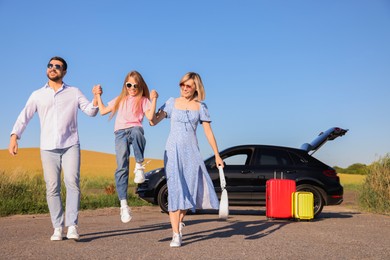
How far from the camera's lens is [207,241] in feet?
26.6

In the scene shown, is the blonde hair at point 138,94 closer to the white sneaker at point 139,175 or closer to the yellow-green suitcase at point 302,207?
the white sneaker at point 139,175

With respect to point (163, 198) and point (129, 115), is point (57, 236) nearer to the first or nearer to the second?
point (129, 115)

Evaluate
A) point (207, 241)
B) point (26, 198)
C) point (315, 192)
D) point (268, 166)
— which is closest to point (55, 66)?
point (207, 241)

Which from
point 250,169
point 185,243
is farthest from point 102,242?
point 250,169

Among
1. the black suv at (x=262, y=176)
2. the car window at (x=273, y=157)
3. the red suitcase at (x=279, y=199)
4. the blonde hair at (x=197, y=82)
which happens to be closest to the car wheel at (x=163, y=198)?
Result: the black suv at (x=262, y=176)

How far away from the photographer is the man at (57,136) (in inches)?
303

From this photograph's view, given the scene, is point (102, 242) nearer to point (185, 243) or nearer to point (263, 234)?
point (185, 243)

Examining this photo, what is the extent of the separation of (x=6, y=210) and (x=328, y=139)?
10069 millimetres

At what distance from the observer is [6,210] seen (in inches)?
554

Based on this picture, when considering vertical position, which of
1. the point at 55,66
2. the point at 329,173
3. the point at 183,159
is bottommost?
the point at 183,159

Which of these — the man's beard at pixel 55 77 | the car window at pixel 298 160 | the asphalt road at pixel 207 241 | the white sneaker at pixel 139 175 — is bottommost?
the asphalt road at pixel 207 241

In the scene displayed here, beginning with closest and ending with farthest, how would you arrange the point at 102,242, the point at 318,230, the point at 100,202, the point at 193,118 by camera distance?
1. the point at 193,118
2. the point at 102,242
3. the point at 318,230
4. the point at 100,202

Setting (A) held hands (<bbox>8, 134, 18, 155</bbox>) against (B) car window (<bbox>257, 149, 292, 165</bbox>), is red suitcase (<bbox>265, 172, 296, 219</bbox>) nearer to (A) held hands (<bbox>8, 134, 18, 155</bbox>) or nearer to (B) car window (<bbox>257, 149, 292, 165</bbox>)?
(B) car window (<bbox>257, 149, 292, 165</bbox>)

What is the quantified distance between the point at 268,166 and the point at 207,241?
5.98 meters
